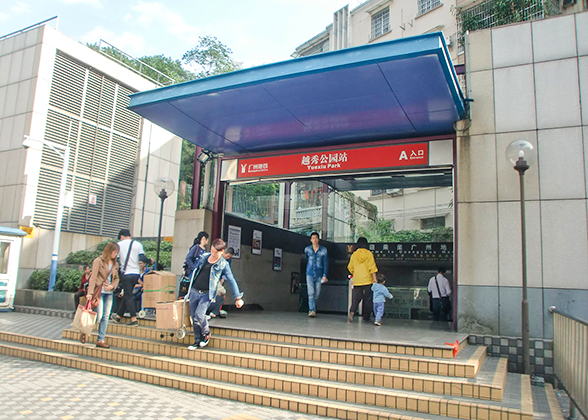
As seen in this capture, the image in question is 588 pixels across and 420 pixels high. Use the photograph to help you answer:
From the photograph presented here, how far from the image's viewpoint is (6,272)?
43.0 ft

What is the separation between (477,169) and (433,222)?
16.0 m

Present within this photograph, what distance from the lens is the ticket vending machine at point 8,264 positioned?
13008mm

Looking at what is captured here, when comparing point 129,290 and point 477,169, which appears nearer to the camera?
point 477,169

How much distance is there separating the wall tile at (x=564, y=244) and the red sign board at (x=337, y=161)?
2.10 m

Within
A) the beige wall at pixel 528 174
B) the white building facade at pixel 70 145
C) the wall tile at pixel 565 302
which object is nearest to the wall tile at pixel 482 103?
the beige wall at pixel 528 174

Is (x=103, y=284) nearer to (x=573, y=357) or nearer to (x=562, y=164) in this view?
(x=573, y=357)

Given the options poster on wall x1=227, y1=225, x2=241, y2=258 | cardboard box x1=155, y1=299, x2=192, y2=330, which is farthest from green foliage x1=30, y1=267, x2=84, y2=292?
cardboard box x1=155, y1=299, x2=192, y2=330

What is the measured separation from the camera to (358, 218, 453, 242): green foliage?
1738cm

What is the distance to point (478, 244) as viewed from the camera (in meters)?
6.73

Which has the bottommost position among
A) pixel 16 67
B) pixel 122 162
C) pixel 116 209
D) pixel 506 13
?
pixel 116 209

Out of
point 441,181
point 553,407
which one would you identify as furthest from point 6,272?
point 553,407

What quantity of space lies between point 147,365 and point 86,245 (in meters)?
13.6

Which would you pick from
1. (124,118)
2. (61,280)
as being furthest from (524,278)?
(124,118)

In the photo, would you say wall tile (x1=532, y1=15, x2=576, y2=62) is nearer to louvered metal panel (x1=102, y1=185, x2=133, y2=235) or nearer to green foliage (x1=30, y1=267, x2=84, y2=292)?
green foliage (x1=30, y1=267, x2=84, y2=292)
